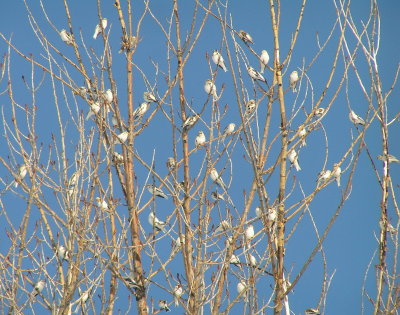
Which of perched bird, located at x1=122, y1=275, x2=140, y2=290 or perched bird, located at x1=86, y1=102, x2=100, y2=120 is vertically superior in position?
perched bird, located at x1=86, y1=102, x2=100, y2=120

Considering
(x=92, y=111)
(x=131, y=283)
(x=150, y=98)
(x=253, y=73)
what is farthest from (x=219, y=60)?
(x=150, y=98)

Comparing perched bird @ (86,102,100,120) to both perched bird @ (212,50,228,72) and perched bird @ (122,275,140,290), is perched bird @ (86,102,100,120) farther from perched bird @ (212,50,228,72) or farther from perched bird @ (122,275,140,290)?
perched bird @ (122,275,140,290)

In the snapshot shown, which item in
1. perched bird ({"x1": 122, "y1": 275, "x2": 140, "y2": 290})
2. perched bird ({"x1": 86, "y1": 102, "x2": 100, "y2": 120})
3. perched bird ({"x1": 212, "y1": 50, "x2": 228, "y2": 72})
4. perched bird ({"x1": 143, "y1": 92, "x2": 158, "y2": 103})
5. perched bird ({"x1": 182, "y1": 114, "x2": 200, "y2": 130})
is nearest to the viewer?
perched bird ({"x1": 86, "y1": 102, "x2": 100, "y2": 120})

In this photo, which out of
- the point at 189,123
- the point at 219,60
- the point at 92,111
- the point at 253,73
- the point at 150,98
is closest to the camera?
the point at 219,60

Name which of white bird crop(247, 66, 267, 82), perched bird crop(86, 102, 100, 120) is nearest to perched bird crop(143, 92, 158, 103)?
perched bird crop(86, 102, 100, 120)

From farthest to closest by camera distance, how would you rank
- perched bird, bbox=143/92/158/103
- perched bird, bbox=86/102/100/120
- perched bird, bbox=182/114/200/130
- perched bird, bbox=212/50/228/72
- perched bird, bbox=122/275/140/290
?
perched bird, bbox=143/92/158/103 → perched bird, bbox=182/114/200/130 → perched bird, bbox=122/275/140/290 → perched bird, bbox=212/50/228/72 → perched bird, bbox=86/102/100/120

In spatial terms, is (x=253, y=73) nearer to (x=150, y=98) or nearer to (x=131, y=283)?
(x=150, y=98)

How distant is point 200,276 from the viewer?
5.45 metres

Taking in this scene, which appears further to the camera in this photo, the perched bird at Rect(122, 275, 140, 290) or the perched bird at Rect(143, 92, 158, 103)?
the perched bird at Rect(143, 92, 158, 103)

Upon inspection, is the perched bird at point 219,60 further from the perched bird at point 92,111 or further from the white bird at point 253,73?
the perched bird at point 92,111

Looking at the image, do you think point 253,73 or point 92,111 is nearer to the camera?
point 92,111

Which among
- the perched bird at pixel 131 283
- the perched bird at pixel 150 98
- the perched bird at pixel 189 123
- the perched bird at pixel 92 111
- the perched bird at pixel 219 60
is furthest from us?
the perched bird at pixel 150 98

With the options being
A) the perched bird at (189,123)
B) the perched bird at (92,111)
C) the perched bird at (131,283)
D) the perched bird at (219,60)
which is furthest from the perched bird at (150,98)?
the perched bird at (131,283)

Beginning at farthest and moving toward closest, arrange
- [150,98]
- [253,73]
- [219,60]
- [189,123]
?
[150,98] < [253,73] < [189,123] < [219,60]
